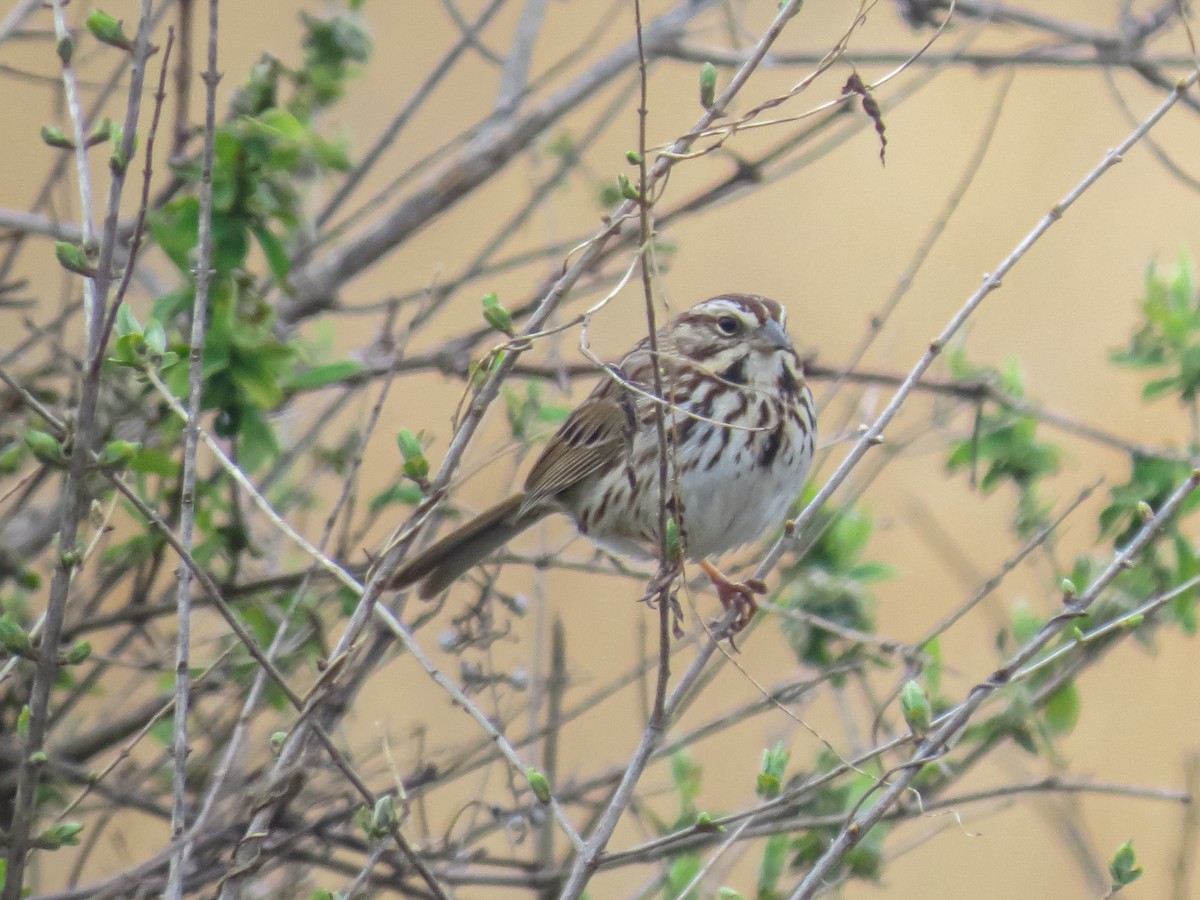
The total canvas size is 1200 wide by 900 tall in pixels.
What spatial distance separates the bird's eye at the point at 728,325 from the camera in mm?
3020

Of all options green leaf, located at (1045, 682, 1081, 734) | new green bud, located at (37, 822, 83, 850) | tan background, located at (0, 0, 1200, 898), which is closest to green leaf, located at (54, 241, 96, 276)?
new green bud, located at (37, 822, 83, 850)

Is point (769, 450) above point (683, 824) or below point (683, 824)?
above

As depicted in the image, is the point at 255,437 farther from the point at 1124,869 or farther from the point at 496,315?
the point at 1124,869

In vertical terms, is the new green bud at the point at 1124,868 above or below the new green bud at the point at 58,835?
below

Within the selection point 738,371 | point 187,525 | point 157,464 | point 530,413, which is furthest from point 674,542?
point 738,371

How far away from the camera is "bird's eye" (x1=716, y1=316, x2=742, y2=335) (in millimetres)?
3020

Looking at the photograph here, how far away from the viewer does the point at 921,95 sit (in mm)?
5176

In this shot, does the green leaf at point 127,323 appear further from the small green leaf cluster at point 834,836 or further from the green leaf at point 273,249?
the small green leaf cluster at point 834,836

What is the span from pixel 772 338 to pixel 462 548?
28.8 inches

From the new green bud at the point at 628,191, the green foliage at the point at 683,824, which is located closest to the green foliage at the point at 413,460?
the new green bud at the point at 628,191

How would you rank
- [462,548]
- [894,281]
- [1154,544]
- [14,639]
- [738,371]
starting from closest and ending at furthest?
1. [14,639]
2. [1154,544]
3. [738,371]
4. [462,548]
5. [894,281]

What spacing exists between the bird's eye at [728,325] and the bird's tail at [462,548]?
0.55m

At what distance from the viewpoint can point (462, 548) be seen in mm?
3141

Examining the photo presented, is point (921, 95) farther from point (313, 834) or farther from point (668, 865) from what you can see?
point (313, 834)
